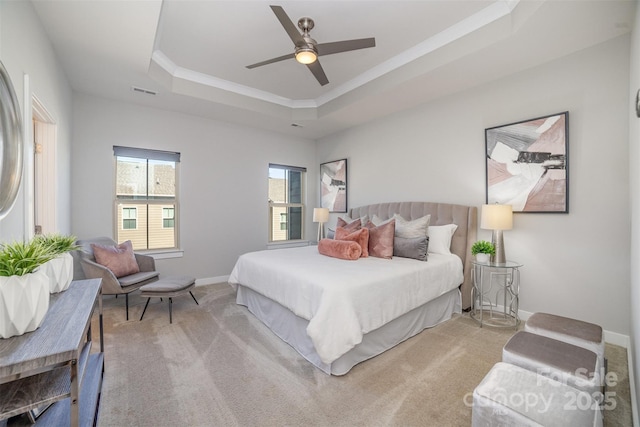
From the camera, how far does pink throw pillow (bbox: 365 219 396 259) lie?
3307 millimetres

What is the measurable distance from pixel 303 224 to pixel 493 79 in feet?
13.6

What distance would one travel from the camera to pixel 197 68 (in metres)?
3.62

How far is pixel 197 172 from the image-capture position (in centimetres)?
459

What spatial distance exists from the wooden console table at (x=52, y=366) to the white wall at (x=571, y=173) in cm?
387

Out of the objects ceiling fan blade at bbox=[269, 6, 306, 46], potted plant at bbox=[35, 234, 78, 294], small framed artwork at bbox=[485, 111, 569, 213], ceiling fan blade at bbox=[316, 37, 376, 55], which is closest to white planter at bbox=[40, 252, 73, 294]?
potted plant at bbox=[35, 234, 78, 294]

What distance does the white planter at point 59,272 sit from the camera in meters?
1.53

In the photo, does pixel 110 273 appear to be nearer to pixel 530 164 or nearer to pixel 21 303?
pixel 21 303

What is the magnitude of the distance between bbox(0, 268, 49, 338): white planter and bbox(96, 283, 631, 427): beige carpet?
99 cm

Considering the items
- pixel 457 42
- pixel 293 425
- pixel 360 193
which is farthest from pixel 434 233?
pixel 293 425

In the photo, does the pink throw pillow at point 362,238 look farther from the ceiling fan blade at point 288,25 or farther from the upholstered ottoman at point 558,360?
the ceiling fan blade at point 288,25

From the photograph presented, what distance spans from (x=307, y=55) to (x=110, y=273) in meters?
3.15

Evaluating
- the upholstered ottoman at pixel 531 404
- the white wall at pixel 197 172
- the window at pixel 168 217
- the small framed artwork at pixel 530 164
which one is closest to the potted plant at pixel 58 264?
the upholstered ottoman at pixel 531 404

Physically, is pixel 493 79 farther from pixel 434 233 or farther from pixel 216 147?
pixel 216 147

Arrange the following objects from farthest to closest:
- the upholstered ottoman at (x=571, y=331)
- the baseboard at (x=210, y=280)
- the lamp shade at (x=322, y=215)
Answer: the lamp shade at (x=322, y=215) < the baseboard at (x=210, y=280) < the upholstered ottoman at (x=571, y=331)
